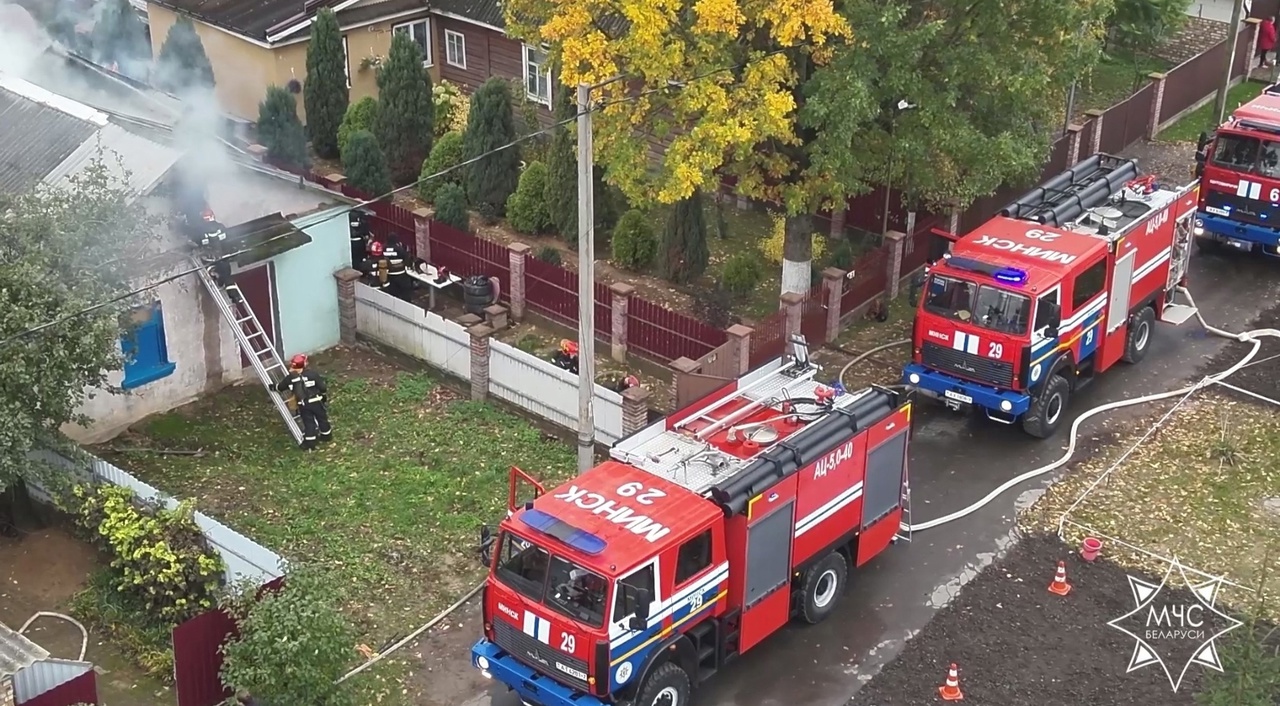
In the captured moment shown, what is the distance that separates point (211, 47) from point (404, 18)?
173 inches

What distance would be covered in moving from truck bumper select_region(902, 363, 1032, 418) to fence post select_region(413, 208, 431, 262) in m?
8.57

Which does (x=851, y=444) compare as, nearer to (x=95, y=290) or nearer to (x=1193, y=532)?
(x=1193, y=532)

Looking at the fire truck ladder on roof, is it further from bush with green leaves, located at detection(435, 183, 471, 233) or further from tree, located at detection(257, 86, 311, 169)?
tree, located at detection(257, 86, 311, 169)

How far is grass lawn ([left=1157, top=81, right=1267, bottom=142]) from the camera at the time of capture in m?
30.8

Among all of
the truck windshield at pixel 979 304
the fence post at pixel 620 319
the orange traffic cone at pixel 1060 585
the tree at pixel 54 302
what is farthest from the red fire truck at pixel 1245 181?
the tree at pixel 54 302

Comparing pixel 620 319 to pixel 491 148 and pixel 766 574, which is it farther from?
pixel 766 574

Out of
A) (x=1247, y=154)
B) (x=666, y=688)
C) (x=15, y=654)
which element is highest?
(x=1247, y=154)

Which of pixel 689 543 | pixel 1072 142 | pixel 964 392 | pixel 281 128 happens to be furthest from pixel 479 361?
pixel 1072 142

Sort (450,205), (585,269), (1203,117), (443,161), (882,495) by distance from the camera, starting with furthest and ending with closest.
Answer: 1. (1203,117)
2. (443,161)
3. (450,205)
4. (882,495)
5. (585,269)

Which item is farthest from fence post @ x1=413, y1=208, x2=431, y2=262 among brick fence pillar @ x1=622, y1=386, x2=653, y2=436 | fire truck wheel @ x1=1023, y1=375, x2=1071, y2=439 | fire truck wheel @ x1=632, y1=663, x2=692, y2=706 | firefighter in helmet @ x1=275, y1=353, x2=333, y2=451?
fire truck wheel @ x1=632, y1=663, x2=692, y2=706

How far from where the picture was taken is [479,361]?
20047mm

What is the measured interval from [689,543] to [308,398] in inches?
297

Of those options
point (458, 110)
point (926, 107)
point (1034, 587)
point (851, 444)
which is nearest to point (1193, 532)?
point (1034, 587)

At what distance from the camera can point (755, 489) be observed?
45.3ft
